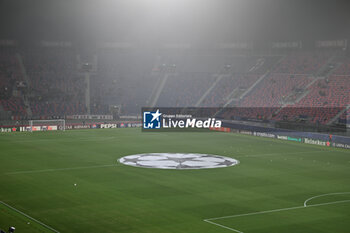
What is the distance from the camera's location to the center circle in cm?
3722

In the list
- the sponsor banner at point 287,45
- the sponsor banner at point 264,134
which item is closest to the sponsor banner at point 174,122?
the sponsor banner at point 264,134

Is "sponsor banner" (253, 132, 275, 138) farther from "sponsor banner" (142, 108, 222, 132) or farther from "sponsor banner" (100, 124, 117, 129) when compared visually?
"sponsor banner" (100, 124, 117, 129)

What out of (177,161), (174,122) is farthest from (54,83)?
(177,161)

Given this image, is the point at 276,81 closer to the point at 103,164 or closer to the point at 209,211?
the point at 103,164

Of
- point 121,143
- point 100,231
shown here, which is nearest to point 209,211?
point 100,231

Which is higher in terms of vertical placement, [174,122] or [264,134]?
[174,122]

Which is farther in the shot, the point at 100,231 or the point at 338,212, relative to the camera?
the point at 338,212

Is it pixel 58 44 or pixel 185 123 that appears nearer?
pixel 185 123

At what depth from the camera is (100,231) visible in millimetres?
20594

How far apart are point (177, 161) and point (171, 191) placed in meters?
11.1

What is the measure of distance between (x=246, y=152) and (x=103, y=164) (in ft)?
45.8

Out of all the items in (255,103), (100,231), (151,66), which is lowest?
(100,231)

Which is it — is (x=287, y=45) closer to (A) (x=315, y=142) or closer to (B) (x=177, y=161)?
(A) (x=315, y=142)

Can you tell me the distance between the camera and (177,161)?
39531 millimetres
